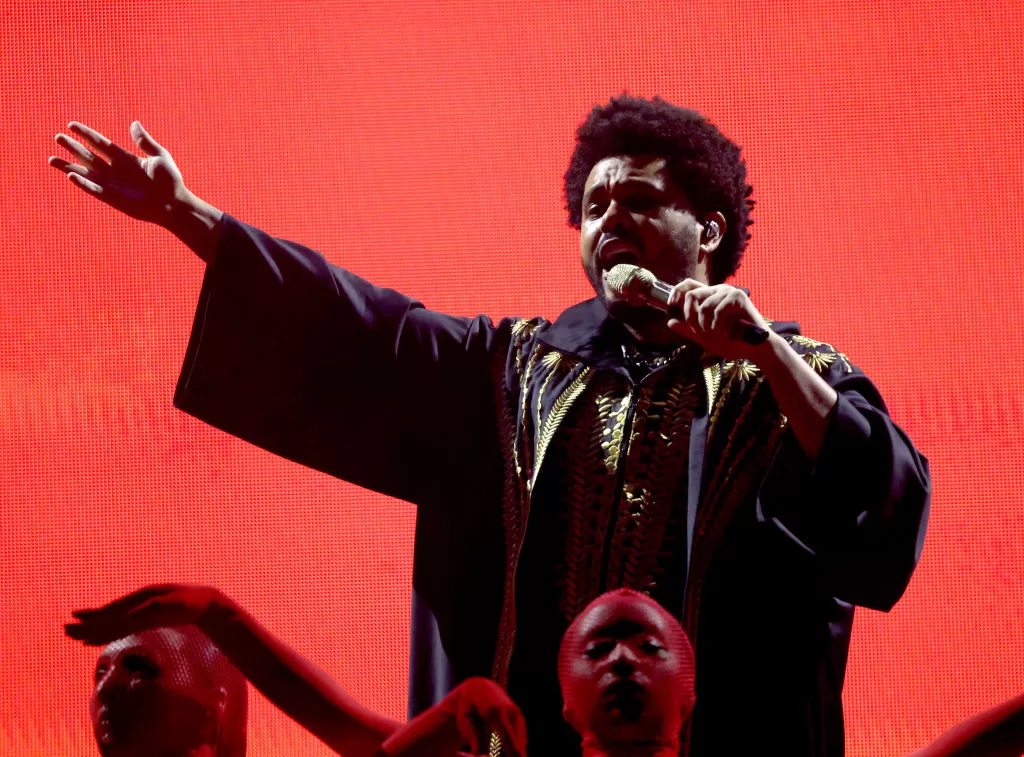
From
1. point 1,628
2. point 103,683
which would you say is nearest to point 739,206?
point 103,683

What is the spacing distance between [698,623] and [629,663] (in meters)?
0.36

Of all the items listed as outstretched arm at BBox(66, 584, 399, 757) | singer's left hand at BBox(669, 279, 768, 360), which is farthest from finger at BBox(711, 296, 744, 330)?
outstretched arm at BBox(66, 584, 399, 757)

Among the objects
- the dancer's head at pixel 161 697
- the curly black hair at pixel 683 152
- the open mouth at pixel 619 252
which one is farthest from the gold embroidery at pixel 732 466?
the dancer's head at pixel 161 697

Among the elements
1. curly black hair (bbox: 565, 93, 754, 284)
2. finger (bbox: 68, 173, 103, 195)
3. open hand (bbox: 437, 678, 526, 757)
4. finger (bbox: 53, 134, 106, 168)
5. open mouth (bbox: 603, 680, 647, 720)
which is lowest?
open hand (bbox: 437, 678, 526, 757)

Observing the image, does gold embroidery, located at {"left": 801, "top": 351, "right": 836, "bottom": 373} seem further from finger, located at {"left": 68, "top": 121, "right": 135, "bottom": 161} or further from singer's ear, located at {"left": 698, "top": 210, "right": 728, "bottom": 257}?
finger, located at {"left": 68, "top": 121, "right": 135, "bottom": 161}

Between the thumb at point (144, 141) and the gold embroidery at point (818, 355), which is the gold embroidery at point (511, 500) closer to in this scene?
the gold embroidery at point (818, 355)

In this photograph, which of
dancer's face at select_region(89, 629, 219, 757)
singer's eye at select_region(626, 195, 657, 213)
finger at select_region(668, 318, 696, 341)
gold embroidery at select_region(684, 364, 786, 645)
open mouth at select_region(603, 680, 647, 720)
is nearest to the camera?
open mouth at select_region(603, 680, 647, 720)

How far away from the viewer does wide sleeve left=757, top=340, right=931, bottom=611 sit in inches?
66.9

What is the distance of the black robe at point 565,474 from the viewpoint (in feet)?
5.70

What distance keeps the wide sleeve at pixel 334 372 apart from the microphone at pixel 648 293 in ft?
0.81

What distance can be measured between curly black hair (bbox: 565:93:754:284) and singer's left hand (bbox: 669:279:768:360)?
453 mm

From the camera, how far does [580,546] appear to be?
5.93 feet

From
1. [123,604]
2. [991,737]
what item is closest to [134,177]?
[123,604]

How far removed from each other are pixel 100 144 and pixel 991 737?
130 centimetres
